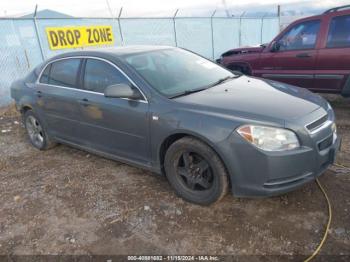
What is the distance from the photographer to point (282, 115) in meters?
2.99

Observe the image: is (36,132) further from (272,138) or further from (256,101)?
(272,138)

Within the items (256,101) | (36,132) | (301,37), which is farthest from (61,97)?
(301,37)

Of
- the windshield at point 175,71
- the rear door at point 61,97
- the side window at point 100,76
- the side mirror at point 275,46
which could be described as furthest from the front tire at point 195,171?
the side mirror at point 275,46

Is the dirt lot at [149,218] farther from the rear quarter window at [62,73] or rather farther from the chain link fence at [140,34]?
the chain link fence at [140,34]

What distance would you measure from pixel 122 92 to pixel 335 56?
424cm

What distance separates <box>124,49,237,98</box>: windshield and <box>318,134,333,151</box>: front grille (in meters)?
1.40

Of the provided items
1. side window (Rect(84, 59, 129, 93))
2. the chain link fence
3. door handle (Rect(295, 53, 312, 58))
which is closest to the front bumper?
side window (Rect(84, 59, 129, 93))

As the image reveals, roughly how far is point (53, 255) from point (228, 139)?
188cm

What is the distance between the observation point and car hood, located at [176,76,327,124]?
119 inches

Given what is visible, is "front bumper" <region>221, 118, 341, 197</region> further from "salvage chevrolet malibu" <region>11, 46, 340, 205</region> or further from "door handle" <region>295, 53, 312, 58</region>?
"door handle" <region>295, 53, 312, 58</region>

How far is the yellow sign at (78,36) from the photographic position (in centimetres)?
1017

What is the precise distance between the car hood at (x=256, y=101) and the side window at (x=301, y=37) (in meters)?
2.86

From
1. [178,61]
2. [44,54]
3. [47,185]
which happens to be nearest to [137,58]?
[178,61]

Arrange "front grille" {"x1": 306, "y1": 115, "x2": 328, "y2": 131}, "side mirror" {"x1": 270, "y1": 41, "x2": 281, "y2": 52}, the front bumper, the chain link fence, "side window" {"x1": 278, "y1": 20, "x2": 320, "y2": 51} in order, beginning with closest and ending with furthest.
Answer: the front bumper
"front grille" {"x1": 306, "y1": 115, "x2": 328, "y2": 131}
"side window" {"x1": 278, "y1": 20, "x2": 320, "y2": 51}
"side mirror" {"x1": 270, "y1": 41, "x2": 281, "y2": 52}
the chain link fence
